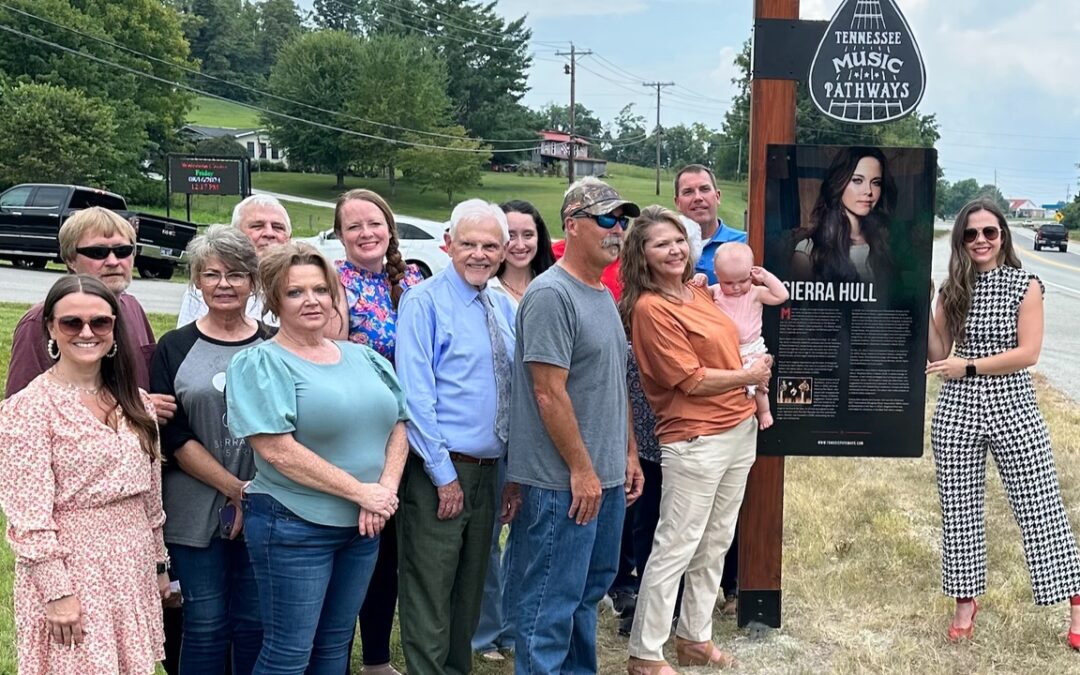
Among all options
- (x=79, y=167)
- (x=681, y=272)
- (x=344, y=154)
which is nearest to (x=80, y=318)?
(x=681, y=272)

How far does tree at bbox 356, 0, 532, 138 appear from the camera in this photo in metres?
71.6

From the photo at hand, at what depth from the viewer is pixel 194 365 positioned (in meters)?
3.07

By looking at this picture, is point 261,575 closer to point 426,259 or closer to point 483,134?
point 426,259

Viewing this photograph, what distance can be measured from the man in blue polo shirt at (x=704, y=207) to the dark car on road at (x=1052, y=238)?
162ft

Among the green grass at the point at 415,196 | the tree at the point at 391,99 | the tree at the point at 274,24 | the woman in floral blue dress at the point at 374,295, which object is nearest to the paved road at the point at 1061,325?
the woman in floral blue dress at the point at 374,295

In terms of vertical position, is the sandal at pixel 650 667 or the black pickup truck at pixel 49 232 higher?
the black pickup truck at pixel 49 232

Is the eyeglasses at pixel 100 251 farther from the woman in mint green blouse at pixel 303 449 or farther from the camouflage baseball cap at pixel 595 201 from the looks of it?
the camouflage baseball cap at pixel 595 201

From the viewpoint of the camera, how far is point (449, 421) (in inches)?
130

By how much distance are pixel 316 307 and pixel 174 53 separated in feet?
179

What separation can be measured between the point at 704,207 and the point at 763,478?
1280 mm

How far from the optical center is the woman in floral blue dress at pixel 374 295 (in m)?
3.51

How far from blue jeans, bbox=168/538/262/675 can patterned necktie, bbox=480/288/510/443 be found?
0.97m

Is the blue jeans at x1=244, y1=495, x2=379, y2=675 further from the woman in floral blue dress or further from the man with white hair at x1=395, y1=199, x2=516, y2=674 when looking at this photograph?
the woman in floral blue dress

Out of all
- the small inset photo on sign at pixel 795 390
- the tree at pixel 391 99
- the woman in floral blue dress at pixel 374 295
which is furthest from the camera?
the tree at pixel 391 99
